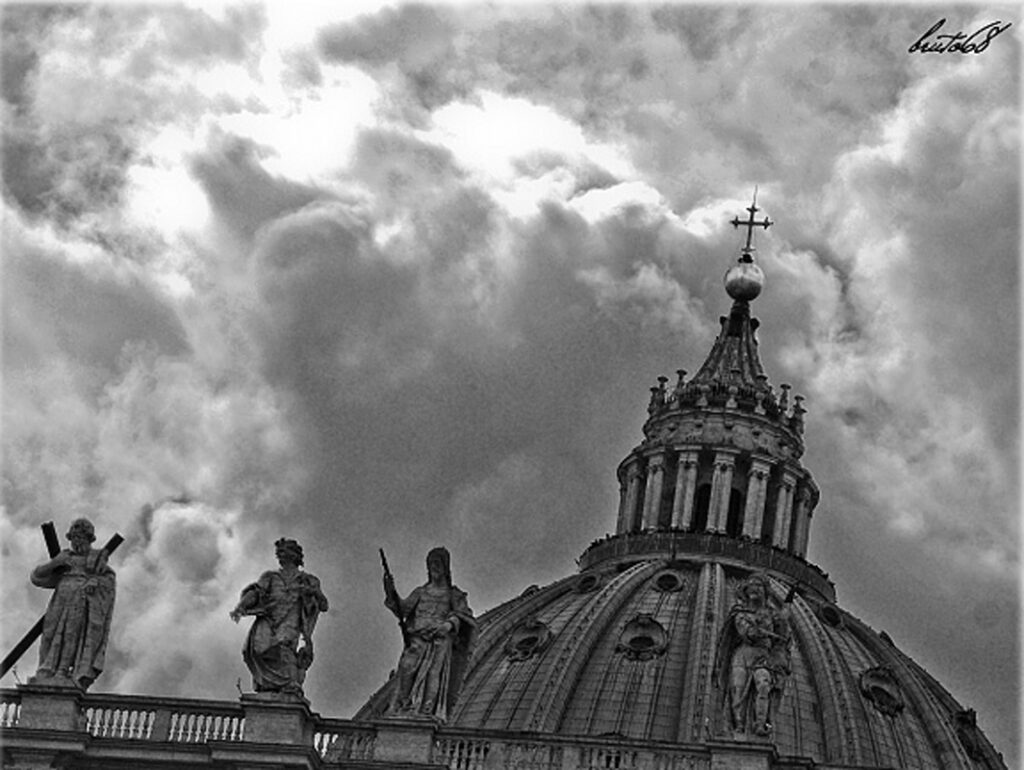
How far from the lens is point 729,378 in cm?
16700

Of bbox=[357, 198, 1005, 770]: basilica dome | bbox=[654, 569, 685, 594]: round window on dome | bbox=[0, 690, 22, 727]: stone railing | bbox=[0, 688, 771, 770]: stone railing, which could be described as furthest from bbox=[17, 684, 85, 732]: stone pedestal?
bbox=[654, 569, 685, 594]: round window on dome

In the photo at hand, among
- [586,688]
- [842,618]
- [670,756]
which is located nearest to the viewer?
[670,756]

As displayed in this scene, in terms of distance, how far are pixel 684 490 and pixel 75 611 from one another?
345 ft

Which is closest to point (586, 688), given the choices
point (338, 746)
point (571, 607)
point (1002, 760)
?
point (571, 607)

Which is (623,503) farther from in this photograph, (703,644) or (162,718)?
(162,718)

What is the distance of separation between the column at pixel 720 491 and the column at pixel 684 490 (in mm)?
1087

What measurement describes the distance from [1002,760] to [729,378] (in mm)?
27742

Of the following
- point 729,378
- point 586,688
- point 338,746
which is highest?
point 729,378

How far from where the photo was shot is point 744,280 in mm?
160625

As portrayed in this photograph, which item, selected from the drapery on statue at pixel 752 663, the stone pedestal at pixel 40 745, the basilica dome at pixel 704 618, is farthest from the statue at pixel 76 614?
the basilica dome at pixel 704 618

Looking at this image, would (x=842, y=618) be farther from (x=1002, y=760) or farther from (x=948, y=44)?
(x=948, y=44)

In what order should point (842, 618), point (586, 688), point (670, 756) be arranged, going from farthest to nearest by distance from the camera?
point (842, 618)
point (586, 688)
point (670, 756)

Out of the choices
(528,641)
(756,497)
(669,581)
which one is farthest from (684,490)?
(528,641)

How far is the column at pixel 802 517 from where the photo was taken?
16175 cm
